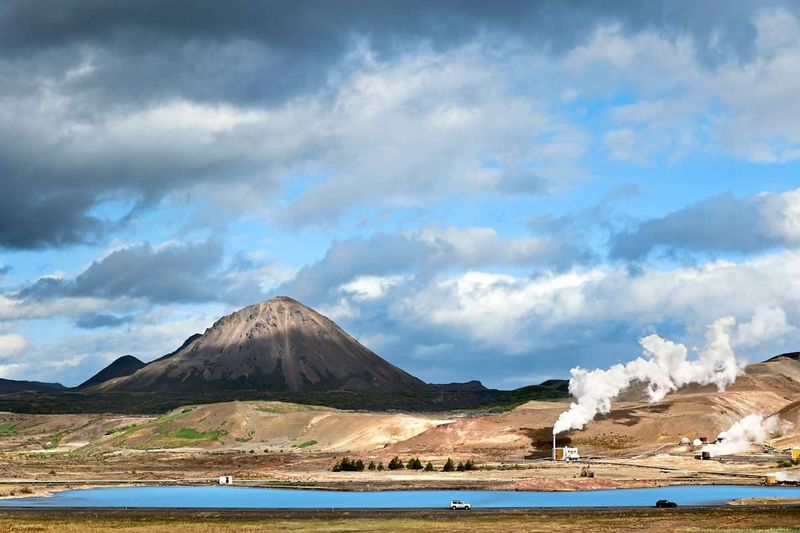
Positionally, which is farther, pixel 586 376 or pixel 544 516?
pixel 586 376

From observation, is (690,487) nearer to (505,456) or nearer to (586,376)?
(505,456)

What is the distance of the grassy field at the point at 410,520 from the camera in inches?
2667

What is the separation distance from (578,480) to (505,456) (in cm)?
5390

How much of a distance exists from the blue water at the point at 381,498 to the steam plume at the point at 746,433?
47.6 metres

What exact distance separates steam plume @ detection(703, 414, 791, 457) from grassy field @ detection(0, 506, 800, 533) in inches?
2977

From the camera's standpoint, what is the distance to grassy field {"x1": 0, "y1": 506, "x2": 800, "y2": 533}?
67.7 metres

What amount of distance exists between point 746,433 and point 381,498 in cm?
8766

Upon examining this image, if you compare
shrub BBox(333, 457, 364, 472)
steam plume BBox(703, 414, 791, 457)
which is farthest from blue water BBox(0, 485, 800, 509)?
steam plume BBox(703, 414, 791, 457)

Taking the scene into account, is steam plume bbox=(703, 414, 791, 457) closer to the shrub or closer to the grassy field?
the shrub

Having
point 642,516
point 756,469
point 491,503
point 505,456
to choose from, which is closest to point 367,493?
point 491,503

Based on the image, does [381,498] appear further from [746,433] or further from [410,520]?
[746,433]

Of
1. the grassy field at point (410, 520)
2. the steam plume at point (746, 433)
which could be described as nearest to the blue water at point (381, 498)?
the grassy field at point (410, 520)

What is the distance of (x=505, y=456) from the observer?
164250 mm

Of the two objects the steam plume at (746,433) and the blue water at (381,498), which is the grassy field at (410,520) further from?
the steam plume at (746,433)
